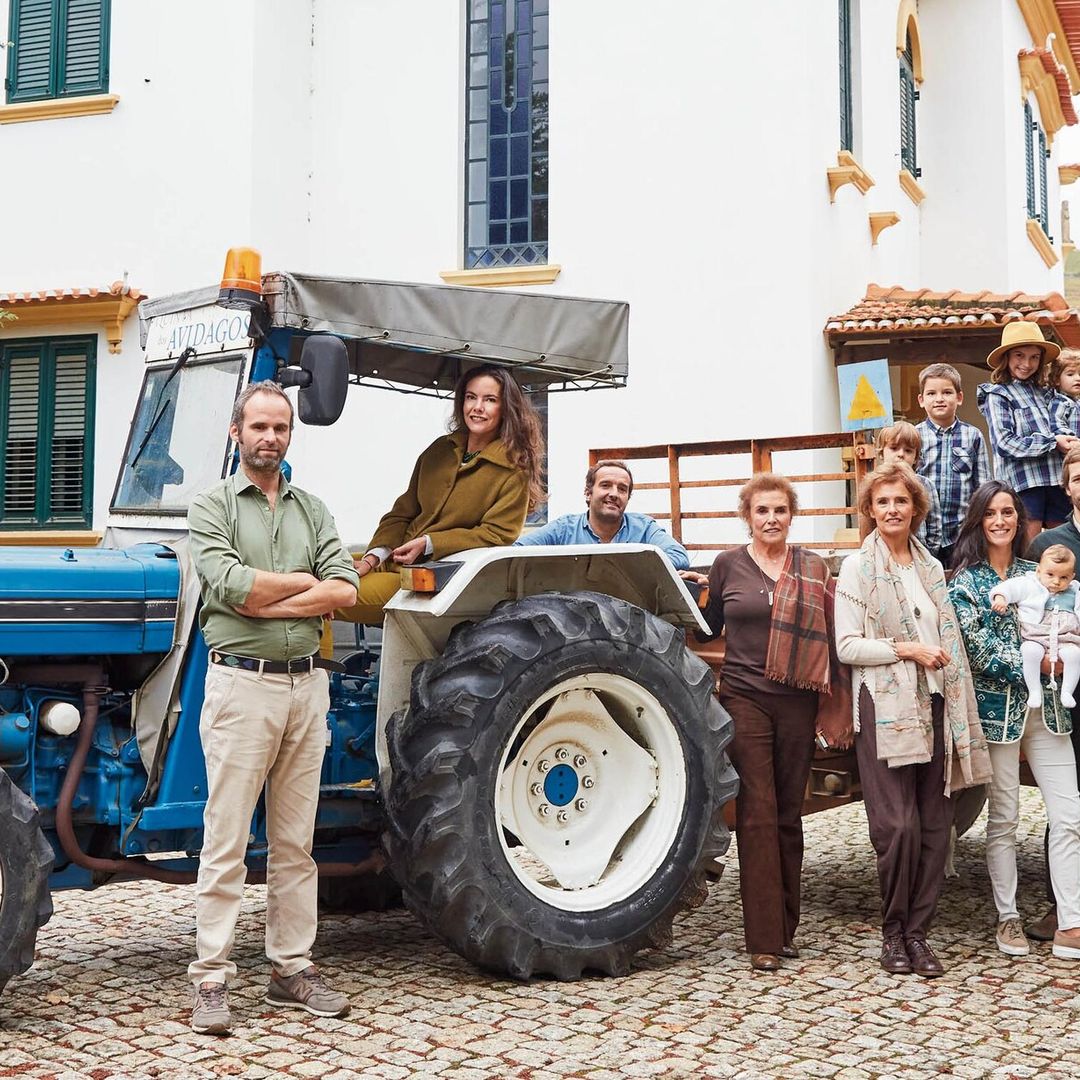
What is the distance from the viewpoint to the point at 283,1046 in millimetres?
4172

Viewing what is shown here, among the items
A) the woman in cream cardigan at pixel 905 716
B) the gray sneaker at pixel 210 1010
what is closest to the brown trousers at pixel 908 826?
the woman in cream cardigan at pixel 905 716

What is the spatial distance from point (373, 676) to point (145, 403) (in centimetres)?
133

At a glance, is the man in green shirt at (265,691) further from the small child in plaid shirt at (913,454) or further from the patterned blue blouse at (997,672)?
the small child in plaid shirt at (913,454)

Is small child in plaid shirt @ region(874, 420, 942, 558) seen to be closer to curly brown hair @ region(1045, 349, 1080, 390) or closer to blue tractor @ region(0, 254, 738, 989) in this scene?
curly brown hair @ region(1045, 349, 1080, 390)

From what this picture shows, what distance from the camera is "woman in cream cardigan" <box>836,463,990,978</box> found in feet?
16.8

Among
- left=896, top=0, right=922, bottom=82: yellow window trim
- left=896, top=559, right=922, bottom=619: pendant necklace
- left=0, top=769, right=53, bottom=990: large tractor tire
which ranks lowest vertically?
left=0, top=769, right=53, bottom=990: large tractor tire

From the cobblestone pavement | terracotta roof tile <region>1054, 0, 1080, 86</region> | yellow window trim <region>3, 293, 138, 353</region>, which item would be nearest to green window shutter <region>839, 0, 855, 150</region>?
terracotta roof tile <region>1054, 0, 1080, 86</region>

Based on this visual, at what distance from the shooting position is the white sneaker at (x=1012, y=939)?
5.34 metres

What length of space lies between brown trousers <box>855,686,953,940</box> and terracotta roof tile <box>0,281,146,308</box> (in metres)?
9.86

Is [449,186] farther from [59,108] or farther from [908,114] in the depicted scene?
[908,114]

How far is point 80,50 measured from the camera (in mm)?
13953

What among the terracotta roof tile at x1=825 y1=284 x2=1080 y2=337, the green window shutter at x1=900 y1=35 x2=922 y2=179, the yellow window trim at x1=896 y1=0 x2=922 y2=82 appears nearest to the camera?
the terracotta roof tile at x1=825 y1=284 x2=1080 y2=337

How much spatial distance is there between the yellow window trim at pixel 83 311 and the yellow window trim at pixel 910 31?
8668mm

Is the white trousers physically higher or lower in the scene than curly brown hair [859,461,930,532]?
lower
